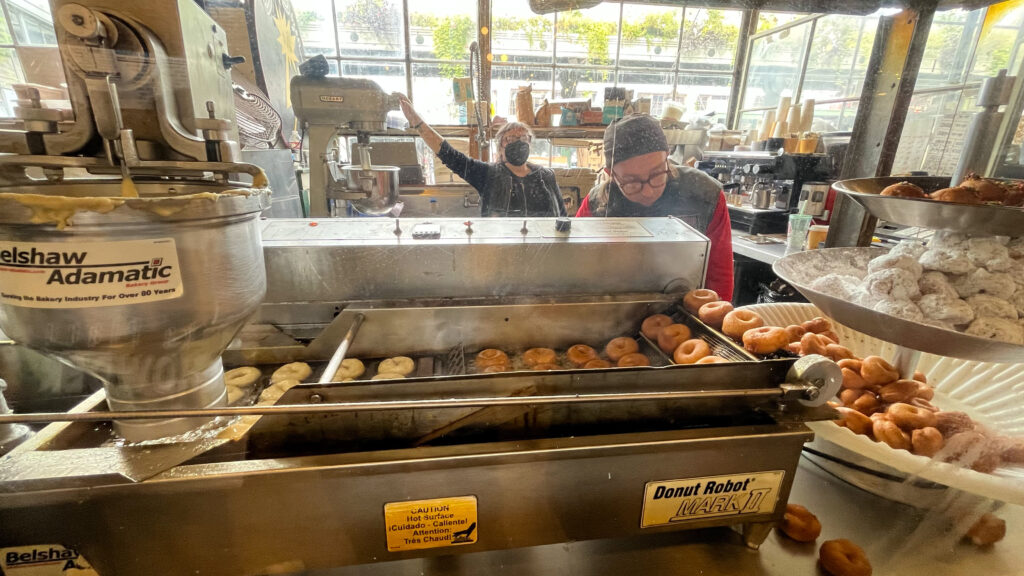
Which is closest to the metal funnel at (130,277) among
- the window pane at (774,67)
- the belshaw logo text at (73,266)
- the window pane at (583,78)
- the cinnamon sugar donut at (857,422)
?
the belshaw logo text at (73,266)

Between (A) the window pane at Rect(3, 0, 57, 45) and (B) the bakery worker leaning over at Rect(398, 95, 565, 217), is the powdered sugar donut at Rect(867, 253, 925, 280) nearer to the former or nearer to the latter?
(A) the window pane at Rect(3, 0, 57, 45)

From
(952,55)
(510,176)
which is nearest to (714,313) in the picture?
(510,176)

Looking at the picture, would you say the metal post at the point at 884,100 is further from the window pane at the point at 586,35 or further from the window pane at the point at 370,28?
the window pane at the point at 586,35

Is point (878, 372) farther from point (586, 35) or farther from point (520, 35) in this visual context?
point (586, 35)

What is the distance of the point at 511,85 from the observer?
204 inches

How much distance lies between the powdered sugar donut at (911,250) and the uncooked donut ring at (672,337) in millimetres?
624

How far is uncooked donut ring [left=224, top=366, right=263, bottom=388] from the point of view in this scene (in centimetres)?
130

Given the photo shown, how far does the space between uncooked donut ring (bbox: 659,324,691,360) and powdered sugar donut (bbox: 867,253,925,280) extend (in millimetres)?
604

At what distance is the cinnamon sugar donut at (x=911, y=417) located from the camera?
1.00 meters

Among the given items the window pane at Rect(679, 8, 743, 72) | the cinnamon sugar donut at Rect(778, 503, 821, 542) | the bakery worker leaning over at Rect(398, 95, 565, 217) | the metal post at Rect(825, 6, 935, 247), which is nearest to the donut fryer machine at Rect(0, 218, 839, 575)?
the cinnamon sugar donut at Rect(778, 503, 821, 542)

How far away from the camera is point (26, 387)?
118cm

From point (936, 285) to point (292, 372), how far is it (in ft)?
5.56

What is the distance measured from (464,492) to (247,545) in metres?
0.41

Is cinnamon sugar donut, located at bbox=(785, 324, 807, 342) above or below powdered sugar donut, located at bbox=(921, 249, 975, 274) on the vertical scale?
below
